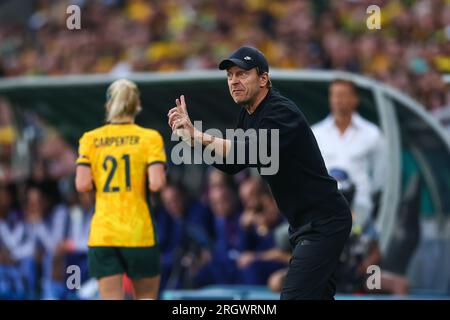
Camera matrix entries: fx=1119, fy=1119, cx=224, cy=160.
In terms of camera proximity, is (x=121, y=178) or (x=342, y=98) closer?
(x=121, y=178)

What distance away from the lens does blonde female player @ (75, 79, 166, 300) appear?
9102 mm

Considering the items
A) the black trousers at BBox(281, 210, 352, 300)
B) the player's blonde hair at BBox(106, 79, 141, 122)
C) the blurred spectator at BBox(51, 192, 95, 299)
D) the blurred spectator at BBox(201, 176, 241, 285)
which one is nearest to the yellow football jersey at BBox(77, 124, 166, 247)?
the player's blonde hair at BBox(106, 79, 141, 122)

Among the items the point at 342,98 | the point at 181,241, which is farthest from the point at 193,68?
the point at 342,98

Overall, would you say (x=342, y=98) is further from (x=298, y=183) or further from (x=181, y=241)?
(x=298, y=183)

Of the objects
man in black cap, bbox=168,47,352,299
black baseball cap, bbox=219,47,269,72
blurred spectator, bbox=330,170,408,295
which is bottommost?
blurred spectator, bbox=330,170,408,295

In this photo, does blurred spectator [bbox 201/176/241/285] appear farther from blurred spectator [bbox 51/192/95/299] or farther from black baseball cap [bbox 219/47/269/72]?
black baseball cap [bbox 219/47/269/72]

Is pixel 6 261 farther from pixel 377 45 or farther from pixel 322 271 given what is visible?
pixel 322 271

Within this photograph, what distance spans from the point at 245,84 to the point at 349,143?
13.3 feet

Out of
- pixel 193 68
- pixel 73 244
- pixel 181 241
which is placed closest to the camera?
pixel 181 241

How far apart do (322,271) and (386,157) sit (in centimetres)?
495

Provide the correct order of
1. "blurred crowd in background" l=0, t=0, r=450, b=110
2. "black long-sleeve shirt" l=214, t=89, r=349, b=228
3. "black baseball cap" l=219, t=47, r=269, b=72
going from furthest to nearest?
"blurred crowd in background" l=0, t=0, r=450, b=110 < "black baseball cap" l=219, t=47, r=269, b=72 < "black long-sleeve shirt" l=214, t=89, r=349, b=228

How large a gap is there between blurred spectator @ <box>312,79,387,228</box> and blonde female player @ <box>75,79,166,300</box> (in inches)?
115

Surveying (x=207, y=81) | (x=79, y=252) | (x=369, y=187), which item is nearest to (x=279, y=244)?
(x=369, y=187)

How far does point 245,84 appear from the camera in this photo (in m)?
7.69
